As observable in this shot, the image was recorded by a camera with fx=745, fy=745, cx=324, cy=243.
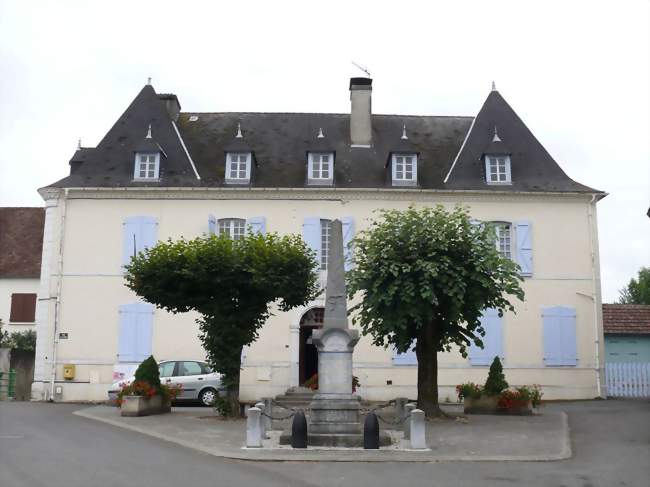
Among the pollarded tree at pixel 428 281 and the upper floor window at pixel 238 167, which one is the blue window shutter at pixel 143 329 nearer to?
the upper floor window at pixel 238 167

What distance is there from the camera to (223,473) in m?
9.93

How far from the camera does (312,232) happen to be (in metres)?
23.2

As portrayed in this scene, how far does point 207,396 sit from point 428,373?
6.74 metres

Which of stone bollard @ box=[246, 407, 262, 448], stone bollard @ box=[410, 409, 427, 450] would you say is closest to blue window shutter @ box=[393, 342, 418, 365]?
stone bollard @ box=[410, 409, 427, 450]

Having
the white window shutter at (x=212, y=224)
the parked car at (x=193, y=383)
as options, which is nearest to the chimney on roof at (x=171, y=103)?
the white window shutter at (x=212, y=224)

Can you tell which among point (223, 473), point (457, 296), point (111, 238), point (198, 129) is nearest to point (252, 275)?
point (457, 296)

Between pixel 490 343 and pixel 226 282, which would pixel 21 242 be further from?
pixel 490 343

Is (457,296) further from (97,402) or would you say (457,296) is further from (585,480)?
(97,402)

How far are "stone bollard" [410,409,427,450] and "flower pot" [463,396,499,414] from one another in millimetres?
5868

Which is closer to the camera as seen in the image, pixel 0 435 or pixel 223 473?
pixel 223 473

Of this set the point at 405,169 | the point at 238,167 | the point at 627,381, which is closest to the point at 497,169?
the point at 405,169

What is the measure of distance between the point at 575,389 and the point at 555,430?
346 inches

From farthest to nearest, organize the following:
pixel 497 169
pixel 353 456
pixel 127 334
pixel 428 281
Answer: pixel 497 169 → pixel 127 334 → pixel 428 281 → pixel 353 456

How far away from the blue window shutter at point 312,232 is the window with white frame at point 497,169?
5735mm
